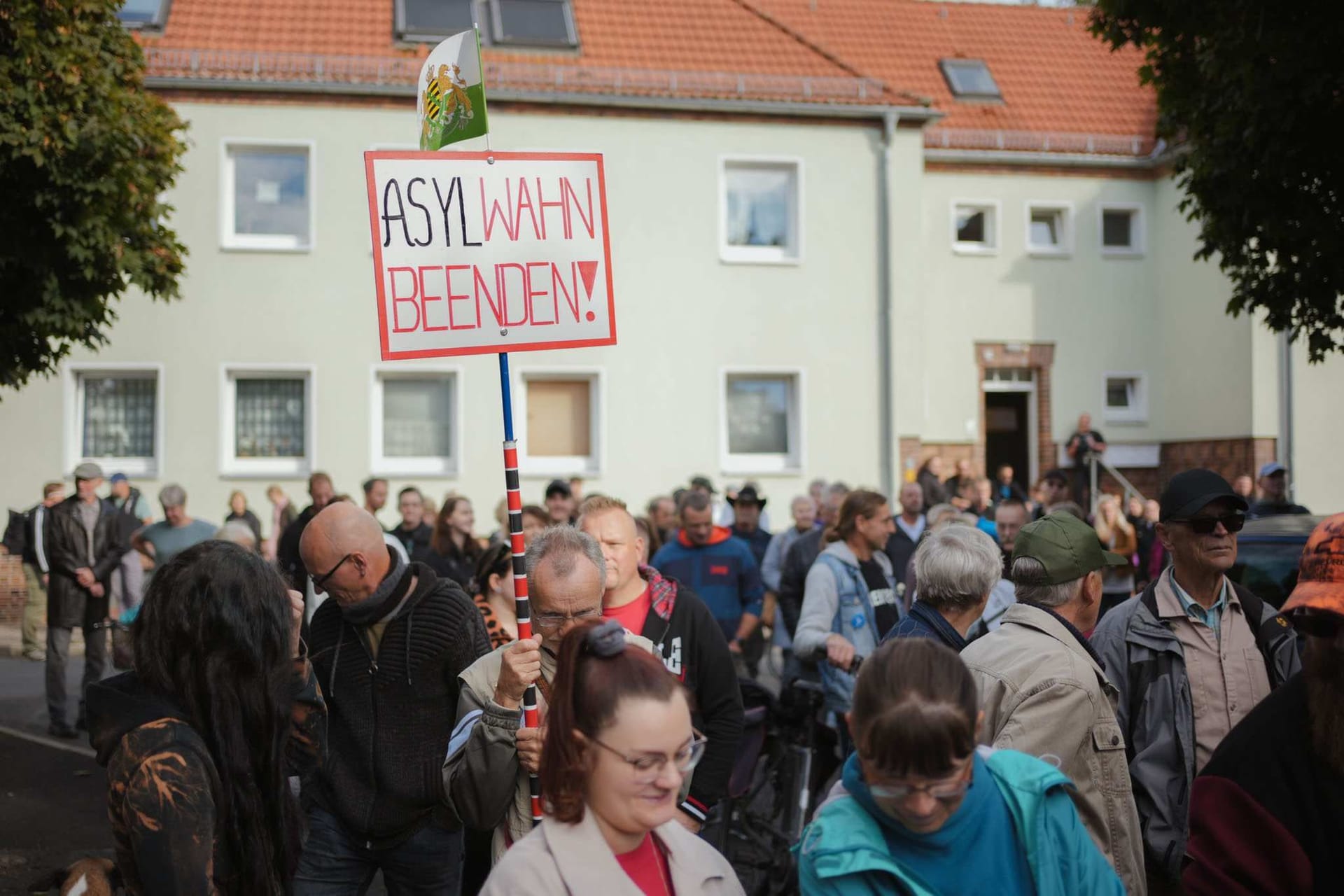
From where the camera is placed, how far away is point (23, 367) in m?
9.90

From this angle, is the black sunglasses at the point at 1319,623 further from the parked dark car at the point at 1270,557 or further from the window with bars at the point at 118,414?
the window with bars at the point at 118,414

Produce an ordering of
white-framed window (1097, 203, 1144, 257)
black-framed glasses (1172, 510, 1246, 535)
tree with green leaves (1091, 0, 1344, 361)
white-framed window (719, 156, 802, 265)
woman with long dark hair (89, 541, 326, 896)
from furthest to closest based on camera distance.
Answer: white-framed window (1097, 203, 1144, 257), white-framed window (719, 156, 802, 265), tree with green leaves (1091, 0, 1344, 361), black-framed glasses (1172, 510, 1246, 535), woman with long dark hair (89, 541, 326, 896)

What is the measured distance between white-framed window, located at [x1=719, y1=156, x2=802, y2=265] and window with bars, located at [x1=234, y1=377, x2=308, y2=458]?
6805mm

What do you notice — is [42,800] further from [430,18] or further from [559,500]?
[430,18]

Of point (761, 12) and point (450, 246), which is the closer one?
point (450, 246)

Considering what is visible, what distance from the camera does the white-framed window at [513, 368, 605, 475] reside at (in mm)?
19906

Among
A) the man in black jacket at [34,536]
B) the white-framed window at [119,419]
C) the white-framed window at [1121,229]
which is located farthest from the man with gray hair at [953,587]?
the white-framed window at [1121,229]

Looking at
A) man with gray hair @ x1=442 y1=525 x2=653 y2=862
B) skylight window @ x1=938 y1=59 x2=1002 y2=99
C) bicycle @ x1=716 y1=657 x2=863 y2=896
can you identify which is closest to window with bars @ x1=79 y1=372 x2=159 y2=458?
bicycle @ x1=716 y1=657 x2=863 y2=896

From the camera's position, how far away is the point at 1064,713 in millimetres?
3621

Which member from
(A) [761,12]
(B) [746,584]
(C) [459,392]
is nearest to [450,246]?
(B) [746,584]

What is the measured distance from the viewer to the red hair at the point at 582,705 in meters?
2.58

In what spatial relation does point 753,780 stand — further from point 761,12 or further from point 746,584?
point 761,12

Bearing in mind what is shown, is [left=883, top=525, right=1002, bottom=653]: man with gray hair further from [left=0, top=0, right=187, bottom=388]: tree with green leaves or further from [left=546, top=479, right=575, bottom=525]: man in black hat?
[left=0, top=0, right=187, bottom=388]: tree with green leaves

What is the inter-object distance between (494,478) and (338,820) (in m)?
15.2
